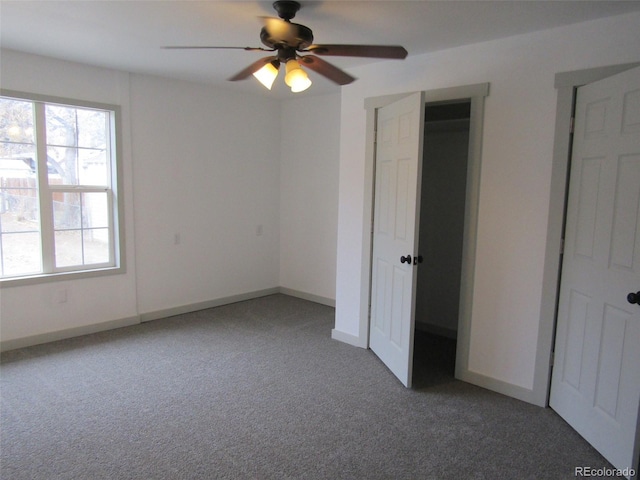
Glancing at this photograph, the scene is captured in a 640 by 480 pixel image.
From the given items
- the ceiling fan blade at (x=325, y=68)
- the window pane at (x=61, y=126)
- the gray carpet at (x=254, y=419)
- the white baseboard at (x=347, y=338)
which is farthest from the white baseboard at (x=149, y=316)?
the ceiling fan blade at (x=325, y=68)

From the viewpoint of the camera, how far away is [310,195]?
5406 millimetres

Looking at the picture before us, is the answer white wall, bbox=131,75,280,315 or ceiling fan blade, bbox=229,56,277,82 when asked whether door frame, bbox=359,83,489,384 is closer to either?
ceiling fan blade, bbox=229,56,277,82

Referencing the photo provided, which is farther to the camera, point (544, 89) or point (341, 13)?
point (544, 89)

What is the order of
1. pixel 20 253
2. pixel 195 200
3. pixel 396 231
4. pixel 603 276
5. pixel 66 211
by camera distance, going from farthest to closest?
pixel 195 200
pixel 66 211
pixel 20 253
pixel 396 231
pixel 603 276

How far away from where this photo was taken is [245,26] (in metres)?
2.80

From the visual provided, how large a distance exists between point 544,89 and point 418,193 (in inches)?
41.0

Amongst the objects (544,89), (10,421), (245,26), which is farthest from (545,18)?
(10,421)

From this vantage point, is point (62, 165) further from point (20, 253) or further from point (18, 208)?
point (20, 253)

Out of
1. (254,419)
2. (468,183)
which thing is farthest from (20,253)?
(468,183)

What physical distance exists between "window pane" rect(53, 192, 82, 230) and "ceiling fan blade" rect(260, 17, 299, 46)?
2.81 metres

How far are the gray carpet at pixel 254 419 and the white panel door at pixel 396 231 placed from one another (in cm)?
Answer: 25

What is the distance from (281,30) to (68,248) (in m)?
3.13

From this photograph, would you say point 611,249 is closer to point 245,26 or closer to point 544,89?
point 544,89

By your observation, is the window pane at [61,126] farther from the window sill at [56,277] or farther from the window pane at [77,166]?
the window sill at [56,277]
